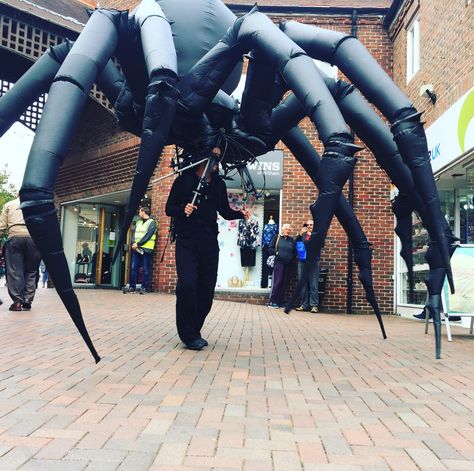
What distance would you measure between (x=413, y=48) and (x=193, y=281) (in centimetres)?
929

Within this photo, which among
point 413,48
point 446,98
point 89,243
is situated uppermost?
point 413,48

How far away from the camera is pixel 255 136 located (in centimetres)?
423

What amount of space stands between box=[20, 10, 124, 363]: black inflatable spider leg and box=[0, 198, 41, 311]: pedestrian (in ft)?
17.0

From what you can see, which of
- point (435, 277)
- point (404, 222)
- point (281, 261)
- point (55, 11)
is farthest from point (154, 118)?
point (55, 11)

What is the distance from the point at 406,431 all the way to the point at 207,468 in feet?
3.60

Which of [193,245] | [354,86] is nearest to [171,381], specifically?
[193,245]

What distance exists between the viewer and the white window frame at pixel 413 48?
434 inches

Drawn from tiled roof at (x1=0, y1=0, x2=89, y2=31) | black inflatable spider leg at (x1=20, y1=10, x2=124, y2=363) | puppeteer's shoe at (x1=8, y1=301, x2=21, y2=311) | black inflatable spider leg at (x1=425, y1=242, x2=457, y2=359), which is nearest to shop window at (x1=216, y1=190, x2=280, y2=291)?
tiled roof at (x1=0, y1=0, x2=89, y2=31)

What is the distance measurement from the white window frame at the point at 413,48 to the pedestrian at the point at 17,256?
8388mm

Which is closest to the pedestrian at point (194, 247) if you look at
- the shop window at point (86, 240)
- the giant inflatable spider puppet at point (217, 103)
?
the giant inflatable spider puppet at point (217, 103)

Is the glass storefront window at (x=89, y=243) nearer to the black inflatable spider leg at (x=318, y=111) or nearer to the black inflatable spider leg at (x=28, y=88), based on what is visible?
the black inflatable spider leg at (x=28, y=88)

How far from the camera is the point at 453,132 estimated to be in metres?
8.43

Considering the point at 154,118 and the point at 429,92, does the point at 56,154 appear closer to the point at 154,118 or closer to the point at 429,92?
the point at 154,118

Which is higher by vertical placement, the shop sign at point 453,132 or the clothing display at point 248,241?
the shop sign at point 453,132
